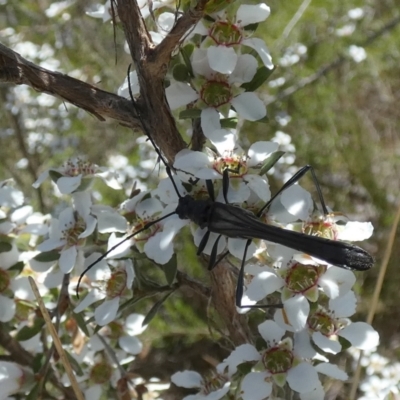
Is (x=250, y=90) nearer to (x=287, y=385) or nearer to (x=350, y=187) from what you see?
(x=287, y=385)

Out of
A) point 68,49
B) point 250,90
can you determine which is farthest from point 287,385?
point 68,49

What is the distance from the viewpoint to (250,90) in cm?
95

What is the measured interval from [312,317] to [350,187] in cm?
181

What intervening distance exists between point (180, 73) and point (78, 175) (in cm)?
28

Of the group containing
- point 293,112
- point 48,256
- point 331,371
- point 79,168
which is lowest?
point 331,371

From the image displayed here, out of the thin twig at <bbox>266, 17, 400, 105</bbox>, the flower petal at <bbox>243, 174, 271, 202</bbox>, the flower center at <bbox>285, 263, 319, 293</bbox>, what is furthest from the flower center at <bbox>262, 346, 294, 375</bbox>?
the thin twig at <bbox>266, 17, 400, 105</bbox>

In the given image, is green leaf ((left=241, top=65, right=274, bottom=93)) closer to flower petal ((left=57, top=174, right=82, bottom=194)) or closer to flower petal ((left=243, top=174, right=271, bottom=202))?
flower petal ((left=243, top=174, right=271, bottom=202))

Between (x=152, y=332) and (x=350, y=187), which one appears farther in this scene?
(x=350, y=187)

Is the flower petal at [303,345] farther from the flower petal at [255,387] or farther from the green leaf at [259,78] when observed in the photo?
the green leaf at [259,78]

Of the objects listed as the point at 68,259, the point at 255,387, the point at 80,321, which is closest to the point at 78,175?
the point at 68,259

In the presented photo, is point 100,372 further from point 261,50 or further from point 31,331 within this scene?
point 261,50

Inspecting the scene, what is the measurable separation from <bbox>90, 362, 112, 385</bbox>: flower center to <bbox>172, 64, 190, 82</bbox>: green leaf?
63 centimetres

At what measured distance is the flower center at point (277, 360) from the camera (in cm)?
92

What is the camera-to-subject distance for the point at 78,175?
3.53 ft
